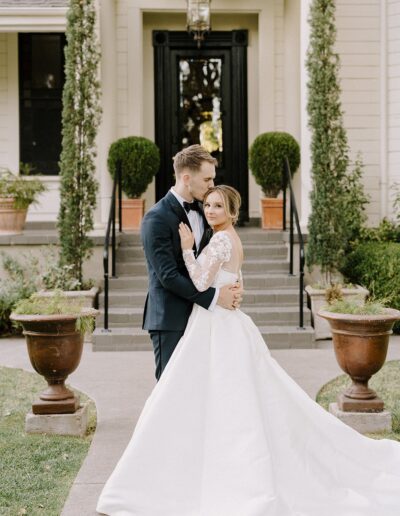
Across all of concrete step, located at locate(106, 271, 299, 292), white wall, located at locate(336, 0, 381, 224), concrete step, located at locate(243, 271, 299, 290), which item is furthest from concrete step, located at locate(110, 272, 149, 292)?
white wall, located at locate(336, 0, 381, 224)

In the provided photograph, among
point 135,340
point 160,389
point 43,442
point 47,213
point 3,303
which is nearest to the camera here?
point 160,389

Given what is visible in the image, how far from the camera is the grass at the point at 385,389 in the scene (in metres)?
6.70

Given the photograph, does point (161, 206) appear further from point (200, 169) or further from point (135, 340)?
point (135, 340)

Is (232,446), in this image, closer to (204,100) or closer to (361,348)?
(361,348)

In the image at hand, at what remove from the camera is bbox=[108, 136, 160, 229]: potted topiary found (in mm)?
11672

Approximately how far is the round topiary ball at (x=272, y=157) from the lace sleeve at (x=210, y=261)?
7.07 meters

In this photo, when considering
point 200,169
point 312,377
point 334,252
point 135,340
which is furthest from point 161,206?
point 334,252

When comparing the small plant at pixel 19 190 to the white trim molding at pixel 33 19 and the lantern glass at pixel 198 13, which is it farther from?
the lantern glass at pixel 198 13

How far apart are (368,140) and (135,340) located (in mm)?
5031

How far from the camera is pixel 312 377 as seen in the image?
7.98 metres

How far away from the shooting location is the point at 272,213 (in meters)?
12.0

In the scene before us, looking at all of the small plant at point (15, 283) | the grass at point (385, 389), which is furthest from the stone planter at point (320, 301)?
the small plant at point (15, 283)

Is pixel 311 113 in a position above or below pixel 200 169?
above

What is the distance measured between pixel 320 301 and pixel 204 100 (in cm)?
459
